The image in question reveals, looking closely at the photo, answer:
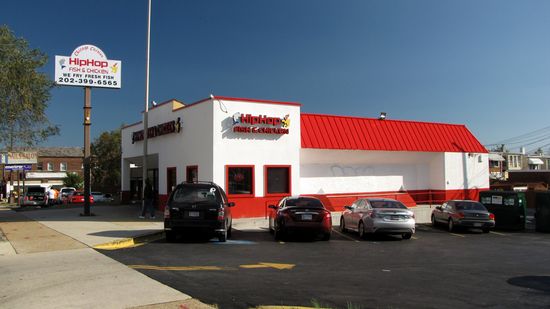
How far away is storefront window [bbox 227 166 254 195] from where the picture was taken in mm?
21578

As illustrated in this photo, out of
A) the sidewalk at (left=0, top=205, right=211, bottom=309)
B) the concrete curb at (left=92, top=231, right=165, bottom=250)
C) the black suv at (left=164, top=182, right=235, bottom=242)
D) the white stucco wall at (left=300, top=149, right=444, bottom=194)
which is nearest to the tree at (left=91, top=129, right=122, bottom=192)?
the white stucco wall at (left=300, top=149, right=444, bottom=194)

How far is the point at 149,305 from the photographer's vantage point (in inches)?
261

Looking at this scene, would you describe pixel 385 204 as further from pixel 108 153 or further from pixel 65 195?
pixel 108 153

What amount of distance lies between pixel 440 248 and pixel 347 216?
15.4 feet

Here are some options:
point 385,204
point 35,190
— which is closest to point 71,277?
point 385,204

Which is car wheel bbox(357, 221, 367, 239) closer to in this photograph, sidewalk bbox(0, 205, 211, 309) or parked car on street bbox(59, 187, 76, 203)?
sidewalk bbox(0, 205, 211, 309)

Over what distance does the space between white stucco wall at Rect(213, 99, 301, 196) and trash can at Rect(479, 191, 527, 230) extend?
895 cm

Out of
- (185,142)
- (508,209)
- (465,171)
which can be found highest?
(185,142)

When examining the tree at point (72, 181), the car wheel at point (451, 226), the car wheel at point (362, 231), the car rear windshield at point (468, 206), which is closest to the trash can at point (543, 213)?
the car rear windshield at point (468, 206)

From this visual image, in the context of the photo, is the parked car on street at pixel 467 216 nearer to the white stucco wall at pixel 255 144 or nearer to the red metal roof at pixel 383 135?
the red metal roof at pixel 383 135

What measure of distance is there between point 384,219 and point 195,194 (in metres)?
6.23

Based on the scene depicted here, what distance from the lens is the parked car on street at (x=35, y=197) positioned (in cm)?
3969

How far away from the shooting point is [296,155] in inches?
911

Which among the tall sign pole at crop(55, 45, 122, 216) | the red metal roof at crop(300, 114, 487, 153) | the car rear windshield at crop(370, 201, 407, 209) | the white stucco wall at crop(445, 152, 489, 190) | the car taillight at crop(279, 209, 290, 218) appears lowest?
the car taillight at crop(279, 209, 290, 218)
